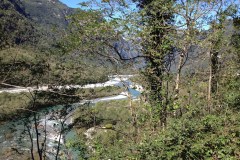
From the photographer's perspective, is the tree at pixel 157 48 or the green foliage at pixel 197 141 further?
the tree at pixel 157 48

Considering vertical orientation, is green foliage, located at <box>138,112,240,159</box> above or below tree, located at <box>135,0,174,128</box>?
below

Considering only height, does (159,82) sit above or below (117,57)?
below

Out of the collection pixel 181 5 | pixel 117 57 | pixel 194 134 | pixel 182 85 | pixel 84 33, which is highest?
pixel 181 5

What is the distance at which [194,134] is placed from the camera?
6973mm

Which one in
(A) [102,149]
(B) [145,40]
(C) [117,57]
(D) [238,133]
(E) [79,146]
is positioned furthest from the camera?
(C) [117,57]

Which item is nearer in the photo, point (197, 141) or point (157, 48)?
point (197, 141)

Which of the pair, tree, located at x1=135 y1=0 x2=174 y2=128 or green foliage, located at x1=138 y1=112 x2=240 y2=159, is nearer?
green foliage, located at x1=138 y1=112 x2=240 y2=159

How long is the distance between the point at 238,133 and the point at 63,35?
8.28 meters

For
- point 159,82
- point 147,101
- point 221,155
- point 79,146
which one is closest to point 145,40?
point 159,82

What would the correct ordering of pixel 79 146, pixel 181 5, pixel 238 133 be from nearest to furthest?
pixel 238 133, pixel 79 146, pixel 181 5

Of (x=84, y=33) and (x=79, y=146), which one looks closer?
(x=79, y=146)

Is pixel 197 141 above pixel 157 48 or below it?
below

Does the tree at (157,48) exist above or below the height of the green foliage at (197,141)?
above

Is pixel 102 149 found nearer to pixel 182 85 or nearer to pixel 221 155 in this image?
pixel 221 155
